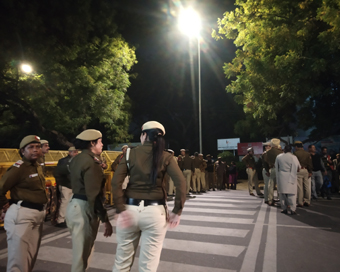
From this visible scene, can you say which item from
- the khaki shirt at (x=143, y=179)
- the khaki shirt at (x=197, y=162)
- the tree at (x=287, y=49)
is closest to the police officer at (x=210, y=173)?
the khaki shirt at (x=197, y=162)

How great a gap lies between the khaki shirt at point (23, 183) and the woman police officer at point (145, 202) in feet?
3.51

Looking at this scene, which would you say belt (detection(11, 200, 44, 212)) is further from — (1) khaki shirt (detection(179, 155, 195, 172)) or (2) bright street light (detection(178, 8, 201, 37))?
(2) bright street light (detection(178, 8, 201, 37))

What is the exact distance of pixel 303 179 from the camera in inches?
338

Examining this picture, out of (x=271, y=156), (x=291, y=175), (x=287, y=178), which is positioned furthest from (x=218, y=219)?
(x=271, y=156)

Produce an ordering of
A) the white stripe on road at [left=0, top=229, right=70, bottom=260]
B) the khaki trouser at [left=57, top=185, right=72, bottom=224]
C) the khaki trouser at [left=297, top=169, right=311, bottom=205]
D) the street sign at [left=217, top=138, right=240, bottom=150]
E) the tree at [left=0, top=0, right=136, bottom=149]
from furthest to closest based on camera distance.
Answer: the street sign at [left=217, top=138, right=240, bottom=150] → the tree at [left=0, top=0, right=136, bottom=149] → the khaki trouser at [left=297, top=169, right=311, bottom=205] → the khaki trouser at [left=57, top=185, right=72, bottom=224] → the white stripe on road at [left=0, top=229, right=70, bottom=260]

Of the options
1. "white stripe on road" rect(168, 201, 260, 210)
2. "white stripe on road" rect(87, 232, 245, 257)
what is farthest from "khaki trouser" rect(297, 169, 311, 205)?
"white stripe on road" rect(87, 232, 245, 257)

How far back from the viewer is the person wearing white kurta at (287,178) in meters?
7.34

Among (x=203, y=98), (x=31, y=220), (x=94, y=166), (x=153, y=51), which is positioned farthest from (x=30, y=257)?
(x=203, y=98)

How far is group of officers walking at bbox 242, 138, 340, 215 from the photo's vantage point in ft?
24.3

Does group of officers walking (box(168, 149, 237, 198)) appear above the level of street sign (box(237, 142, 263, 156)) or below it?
below

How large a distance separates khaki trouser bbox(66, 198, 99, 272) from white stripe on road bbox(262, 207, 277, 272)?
7.87 feet

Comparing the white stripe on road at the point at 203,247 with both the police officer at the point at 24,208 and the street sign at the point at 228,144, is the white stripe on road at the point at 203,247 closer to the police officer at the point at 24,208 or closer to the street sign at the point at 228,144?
the police officer at the point at 24,208

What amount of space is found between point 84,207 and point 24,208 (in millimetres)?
677

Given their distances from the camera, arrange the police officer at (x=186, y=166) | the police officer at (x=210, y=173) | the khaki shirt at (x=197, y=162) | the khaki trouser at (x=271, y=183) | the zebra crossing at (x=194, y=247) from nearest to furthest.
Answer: the zebra crossing at (x=194, y=247) → the khaki trouser at (x=271, y=183) → the police officer at (x=186, y=166) → the khaki shirt at (x=197, y=162) → the police officer at (x=210, y=173)
